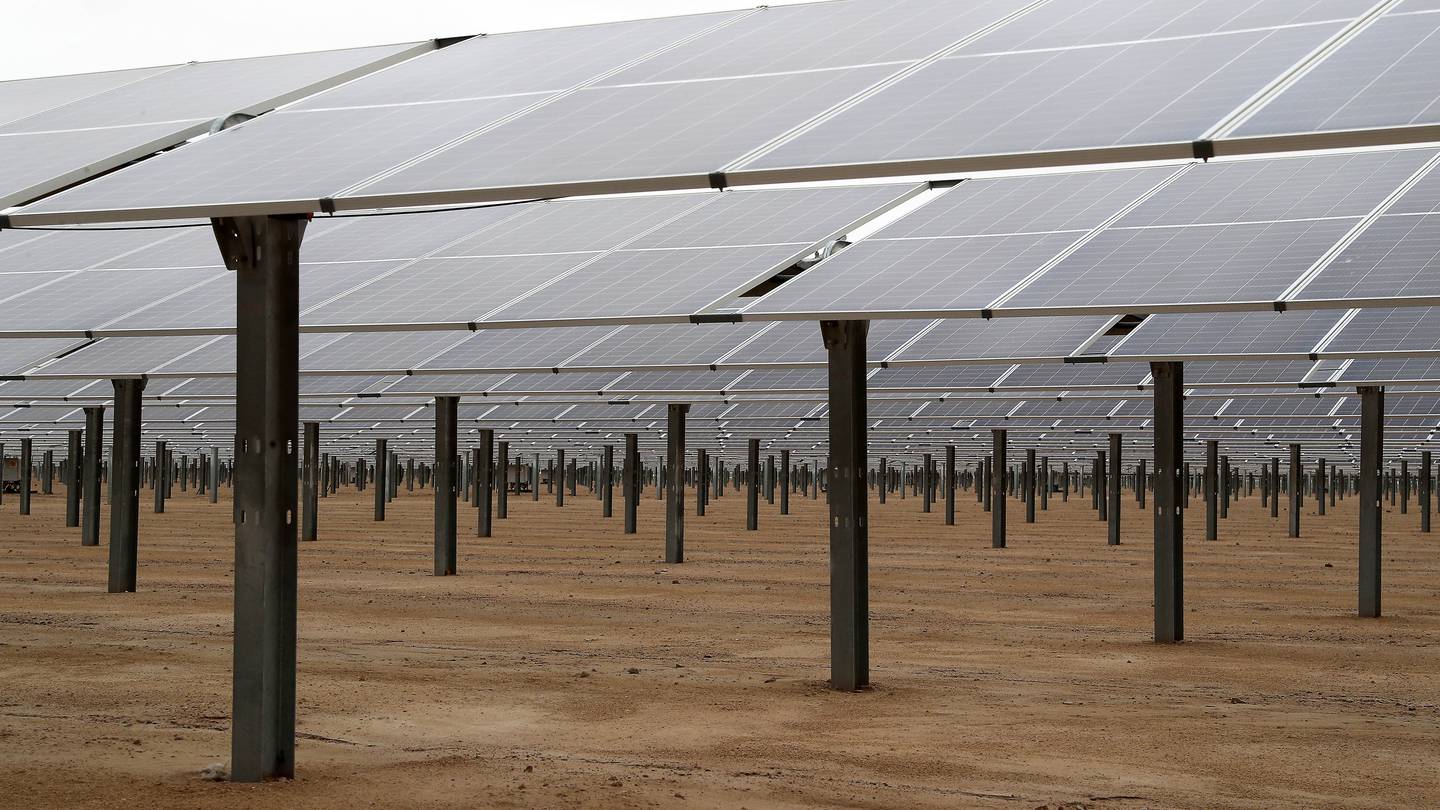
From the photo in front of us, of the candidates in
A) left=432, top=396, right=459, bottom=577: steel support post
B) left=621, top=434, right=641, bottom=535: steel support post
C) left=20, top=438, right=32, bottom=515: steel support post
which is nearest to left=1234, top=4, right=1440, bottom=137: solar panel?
left=432, top=396, right=459, bottom=577: steel support post

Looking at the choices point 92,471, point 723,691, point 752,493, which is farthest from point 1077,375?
point 752,493

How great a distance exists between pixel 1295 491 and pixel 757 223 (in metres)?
38.0

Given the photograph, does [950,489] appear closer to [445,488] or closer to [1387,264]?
[445,488]

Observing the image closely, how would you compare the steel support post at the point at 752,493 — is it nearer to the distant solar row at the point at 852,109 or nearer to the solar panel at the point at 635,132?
the distant solar row at the point at 852,109

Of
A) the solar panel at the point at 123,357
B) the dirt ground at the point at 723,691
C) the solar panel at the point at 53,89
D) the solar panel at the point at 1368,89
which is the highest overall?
the solar panel at the point at 53,89

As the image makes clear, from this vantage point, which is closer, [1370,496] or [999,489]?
[1370,496]

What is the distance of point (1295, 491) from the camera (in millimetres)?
51812

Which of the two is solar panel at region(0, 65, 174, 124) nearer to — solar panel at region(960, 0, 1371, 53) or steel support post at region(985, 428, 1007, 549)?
solar panel at region(960, 0, 1371, 53)

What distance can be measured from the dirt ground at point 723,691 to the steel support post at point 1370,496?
29.8 inches

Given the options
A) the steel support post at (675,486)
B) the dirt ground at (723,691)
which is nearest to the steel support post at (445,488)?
the dirt ground at (723,691)

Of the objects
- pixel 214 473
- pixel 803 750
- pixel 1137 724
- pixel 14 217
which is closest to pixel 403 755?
pixel 803 750

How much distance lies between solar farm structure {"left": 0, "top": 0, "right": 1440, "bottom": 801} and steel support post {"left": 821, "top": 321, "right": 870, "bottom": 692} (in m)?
0.04

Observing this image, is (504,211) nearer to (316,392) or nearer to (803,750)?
(803,750)

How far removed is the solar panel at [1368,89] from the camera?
854cm
